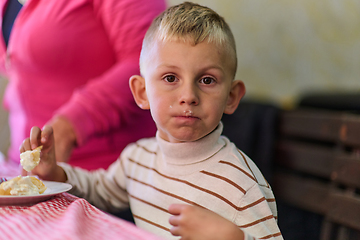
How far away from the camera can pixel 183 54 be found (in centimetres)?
59

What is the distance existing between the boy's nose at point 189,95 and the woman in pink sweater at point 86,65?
1.18ft

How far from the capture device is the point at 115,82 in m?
0.91

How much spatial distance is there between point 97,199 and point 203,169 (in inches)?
12.3

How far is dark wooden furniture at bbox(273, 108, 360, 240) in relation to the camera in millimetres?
1154

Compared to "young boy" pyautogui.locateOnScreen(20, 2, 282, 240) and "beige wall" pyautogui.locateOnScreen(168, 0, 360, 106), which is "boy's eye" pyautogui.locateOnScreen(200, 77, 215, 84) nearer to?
"young boy" pyautogui.locateOnScreen(20, 2, 282, 240)

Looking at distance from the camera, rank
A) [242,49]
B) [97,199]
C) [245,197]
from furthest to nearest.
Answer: [242,49], [97,199], [245,197]

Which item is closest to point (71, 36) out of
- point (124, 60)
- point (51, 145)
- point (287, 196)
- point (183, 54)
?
point (124, 60)

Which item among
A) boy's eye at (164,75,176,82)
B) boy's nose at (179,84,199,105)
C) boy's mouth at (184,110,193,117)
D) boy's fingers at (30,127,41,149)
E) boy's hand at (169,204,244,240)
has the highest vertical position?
boy's eye at (164,75,176,82)

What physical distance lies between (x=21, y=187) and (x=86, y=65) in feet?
1.85

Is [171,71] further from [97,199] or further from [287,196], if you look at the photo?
[287,196]

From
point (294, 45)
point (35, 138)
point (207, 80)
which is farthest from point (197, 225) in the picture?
point (294, 45)

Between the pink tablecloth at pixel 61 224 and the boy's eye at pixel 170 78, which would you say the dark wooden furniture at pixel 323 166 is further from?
the pink tablecloth at pixel 61 224

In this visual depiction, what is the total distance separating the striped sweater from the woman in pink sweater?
154 mm

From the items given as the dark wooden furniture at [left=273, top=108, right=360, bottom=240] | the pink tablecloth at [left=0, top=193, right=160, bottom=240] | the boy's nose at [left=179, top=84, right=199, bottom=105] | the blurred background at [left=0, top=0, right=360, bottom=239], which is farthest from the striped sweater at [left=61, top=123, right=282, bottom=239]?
the blurred background at [left=0, top=0, right=360, bottom=239]
